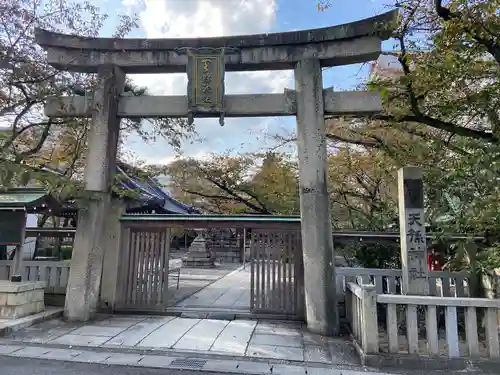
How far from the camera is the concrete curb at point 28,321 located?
6.42 m

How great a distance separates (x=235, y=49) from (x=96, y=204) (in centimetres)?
475

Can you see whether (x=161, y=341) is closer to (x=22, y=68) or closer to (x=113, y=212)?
(x=113, y=212)

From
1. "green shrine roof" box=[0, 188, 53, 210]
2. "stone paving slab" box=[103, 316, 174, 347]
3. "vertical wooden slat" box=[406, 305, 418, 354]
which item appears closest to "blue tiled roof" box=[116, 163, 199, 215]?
"green shrine roof" box=[0, 188, 53, 210]

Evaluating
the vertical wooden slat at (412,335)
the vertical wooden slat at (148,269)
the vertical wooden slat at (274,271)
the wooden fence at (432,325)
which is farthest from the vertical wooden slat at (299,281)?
the vertical wooden slat at (148,269)

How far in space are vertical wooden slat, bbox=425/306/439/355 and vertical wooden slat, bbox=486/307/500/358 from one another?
2.41ft

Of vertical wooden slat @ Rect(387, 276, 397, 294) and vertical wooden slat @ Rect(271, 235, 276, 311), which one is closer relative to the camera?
vertical wooden slat @ Rect(387, 276, 397, 294)

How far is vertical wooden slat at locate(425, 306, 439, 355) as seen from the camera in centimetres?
527

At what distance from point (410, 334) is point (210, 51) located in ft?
22.6

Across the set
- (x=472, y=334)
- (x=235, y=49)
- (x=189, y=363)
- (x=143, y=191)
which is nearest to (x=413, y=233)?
(x=472, y=334)

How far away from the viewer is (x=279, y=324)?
7.66m

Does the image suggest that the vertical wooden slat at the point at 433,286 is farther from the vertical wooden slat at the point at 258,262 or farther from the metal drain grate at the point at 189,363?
the metal drain grate at the point at 189,363

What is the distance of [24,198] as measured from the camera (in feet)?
26.0

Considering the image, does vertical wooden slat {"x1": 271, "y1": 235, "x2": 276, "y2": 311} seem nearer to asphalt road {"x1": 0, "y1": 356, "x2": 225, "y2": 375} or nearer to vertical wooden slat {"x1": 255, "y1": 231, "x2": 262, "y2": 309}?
vertical wooden slat {"x1": 255, "y1": 231, "x2": 262, "y2": 309}

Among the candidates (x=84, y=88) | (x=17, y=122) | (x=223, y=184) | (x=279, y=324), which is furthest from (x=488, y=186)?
(x=223, y=184)
